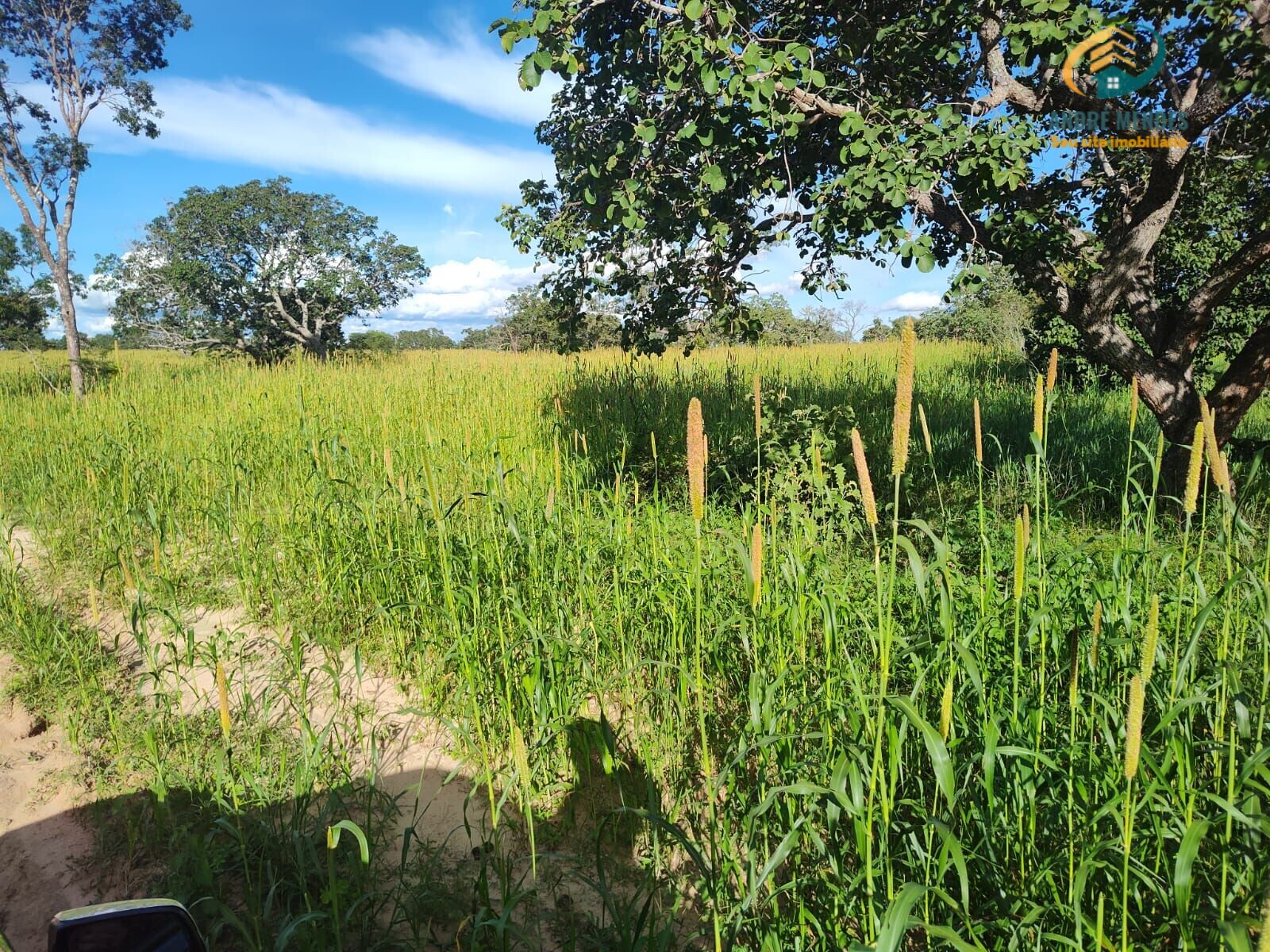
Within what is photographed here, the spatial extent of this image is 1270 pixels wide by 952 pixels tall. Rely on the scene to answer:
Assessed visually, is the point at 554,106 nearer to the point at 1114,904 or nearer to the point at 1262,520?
the point at 1114,904

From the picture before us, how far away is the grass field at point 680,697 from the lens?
5.24 feet

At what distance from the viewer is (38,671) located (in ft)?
10.6

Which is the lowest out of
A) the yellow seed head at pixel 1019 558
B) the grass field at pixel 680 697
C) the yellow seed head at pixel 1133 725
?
the grass field at pixel 680 697

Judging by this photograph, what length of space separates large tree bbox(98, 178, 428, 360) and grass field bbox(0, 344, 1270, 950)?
62.2 ft

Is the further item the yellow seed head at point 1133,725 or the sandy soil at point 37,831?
the sandy soil at point 37,831

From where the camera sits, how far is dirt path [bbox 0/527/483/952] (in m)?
2.29

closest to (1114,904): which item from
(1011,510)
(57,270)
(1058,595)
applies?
(1058,595)

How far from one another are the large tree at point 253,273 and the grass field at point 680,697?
747 inches

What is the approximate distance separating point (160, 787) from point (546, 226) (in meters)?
3.70

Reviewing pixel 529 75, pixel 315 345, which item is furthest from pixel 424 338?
pixel 529 75

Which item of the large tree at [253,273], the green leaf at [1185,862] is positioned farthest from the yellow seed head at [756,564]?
the large tree at [253,273]

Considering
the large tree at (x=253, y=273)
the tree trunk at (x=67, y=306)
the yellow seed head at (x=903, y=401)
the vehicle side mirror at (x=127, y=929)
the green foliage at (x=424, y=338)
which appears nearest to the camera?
the vehicle side mirror at (x=127, y=929)

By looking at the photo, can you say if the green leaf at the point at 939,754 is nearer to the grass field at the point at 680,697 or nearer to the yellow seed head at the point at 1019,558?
the grass field at the point at 680,697

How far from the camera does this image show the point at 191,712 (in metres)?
3.02
